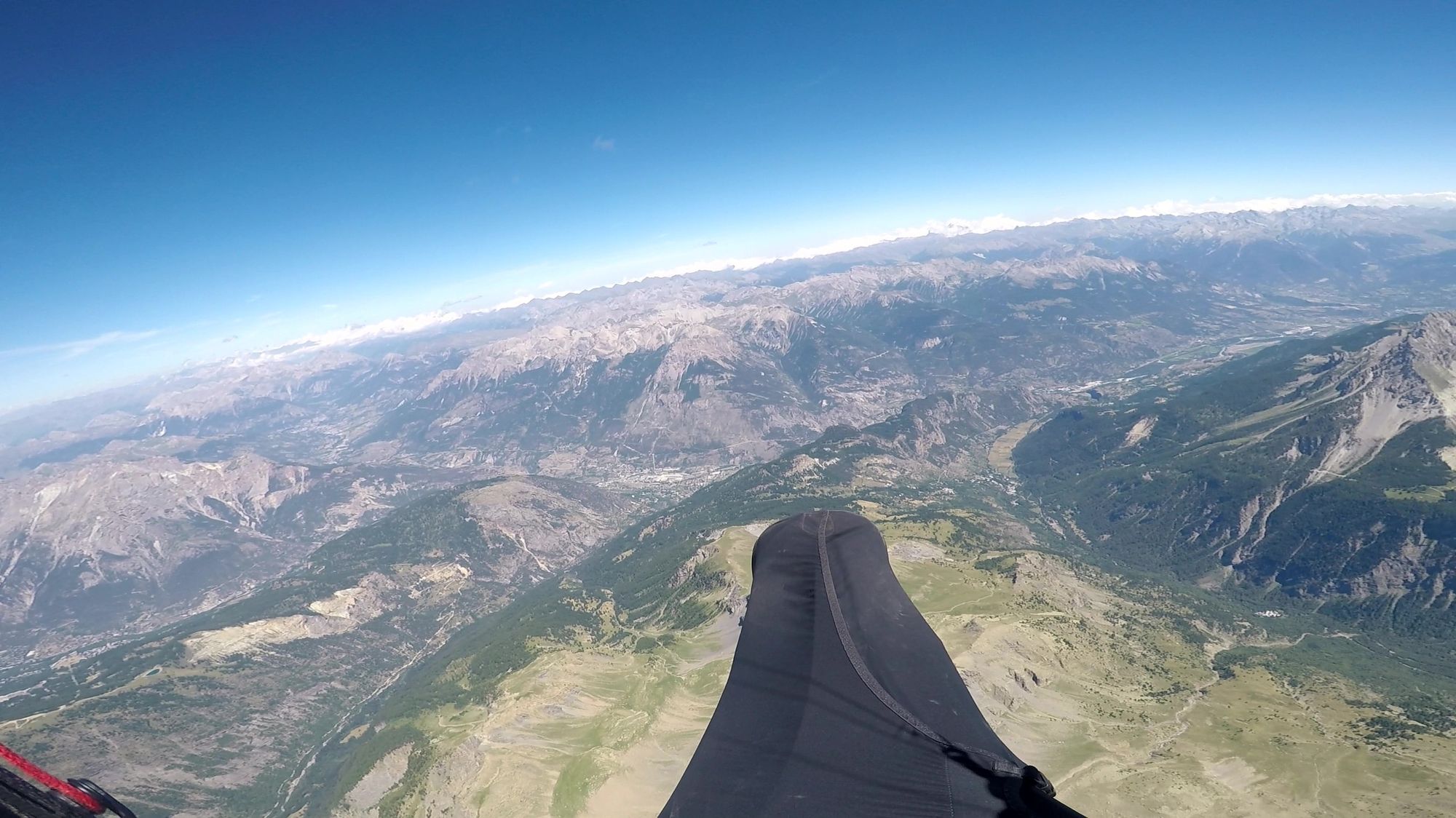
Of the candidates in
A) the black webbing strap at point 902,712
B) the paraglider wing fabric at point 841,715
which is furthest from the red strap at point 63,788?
the black webbing strap at point 902,712

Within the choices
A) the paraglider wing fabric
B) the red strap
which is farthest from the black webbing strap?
the red strap

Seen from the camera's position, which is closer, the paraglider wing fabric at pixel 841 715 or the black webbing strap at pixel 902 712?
the black webbing strap at pixel 902 712

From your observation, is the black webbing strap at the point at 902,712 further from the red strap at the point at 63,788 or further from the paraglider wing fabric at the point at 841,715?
the red strap at the point at 63,788

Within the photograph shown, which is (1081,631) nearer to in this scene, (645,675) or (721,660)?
(721,660)

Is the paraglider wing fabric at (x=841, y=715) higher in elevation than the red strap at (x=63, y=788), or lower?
lower

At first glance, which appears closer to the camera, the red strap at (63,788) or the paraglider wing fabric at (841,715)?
the red strap at (63,788)

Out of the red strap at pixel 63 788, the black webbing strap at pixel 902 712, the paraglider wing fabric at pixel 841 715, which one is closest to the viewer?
the red strap at pixel 63 788

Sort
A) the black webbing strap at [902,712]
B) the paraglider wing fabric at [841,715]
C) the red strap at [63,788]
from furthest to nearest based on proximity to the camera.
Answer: the paraglider wing fabric at [841,715]
the black webbing strap at [902,712]
the red strap at [63,788]

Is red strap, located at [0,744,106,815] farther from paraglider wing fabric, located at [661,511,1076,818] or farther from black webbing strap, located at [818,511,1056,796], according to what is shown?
black webbing strap, located at [818,511,1056,796]
